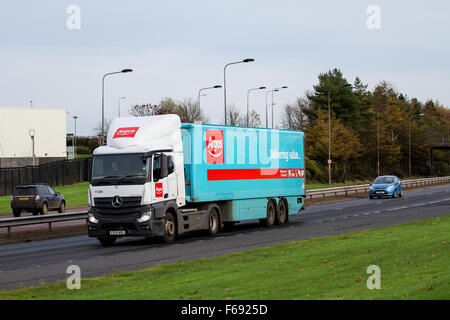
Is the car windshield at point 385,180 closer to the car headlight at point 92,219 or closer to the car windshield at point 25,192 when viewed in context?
the car windshield at point 25,192

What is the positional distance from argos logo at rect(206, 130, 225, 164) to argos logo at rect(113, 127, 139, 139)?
3.31 m

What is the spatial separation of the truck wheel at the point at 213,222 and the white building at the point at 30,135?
58.2 meters

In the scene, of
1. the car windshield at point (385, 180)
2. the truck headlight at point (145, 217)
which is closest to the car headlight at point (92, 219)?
the truck headlight at point (145, 217)

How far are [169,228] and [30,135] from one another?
65827 millimetres

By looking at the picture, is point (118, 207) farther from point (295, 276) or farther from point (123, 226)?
point (295, 276)

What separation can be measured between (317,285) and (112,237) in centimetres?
1248

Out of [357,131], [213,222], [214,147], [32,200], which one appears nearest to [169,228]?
[213,222]

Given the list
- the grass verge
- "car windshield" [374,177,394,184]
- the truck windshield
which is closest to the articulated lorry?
the truck windshield

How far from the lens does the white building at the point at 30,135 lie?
83125 millimetres

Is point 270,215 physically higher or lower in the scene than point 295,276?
lower

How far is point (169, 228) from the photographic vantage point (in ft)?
75.4

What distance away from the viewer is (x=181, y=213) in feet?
76.7
